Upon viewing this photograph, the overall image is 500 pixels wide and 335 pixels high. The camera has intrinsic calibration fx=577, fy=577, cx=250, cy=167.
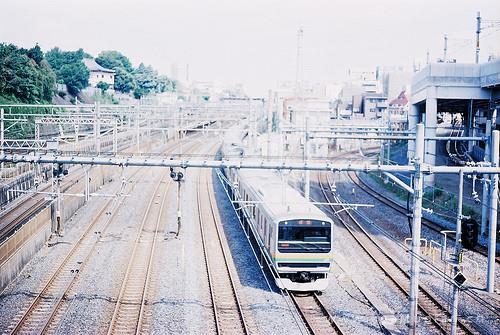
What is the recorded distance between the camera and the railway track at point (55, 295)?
1011 centimetres

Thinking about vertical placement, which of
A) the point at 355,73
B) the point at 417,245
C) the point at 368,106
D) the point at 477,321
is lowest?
the point at 477,321

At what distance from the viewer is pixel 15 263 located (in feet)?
42.7

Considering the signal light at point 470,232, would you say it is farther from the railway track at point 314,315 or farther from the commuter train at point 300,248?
the commuter train at point 300,248

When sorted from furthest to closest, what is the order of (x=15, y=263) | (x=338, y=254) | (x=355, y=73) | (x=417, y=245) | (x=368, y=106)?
(x=355, y=73) → (x=368, y=106) → (x=338, y=254) → (x=15, y=263) → (x=417, y=245)

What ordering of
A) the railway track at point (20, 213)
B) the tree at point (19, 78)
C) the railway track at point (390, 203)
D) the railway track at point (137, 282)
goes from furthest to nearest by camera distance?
the tree at point (19, 78) → the railway track at point (20, 213) → the railway track at point (390, 203) → the railway track at point (137, 282)

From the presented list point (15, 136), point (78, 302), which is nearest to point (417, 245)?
point (78, 302)

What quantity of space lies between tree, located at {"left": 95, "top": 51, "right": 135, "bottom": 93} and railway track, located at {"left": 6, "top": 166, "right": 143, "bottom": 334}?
5542 centimetres

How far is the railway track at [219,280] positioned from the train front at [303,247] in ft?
4.03

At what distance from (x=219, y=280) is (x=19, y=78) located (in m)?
26.8

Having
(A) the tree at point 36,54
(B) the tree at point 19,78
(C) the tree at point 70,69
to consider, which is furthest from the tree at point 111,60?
(B) the tree at point 19,78

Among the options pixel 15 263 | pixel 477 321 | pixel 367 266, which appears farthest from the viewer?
pixel 367 266

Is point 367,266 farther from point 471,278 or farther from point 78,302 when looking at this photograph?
point 78,302

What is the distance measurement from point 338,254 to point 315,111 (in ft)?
142

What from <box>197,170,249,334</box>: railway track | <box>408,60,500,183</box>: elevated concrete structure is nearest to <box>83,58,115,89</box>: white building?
<box>197,170,249,334</box>: railway track
